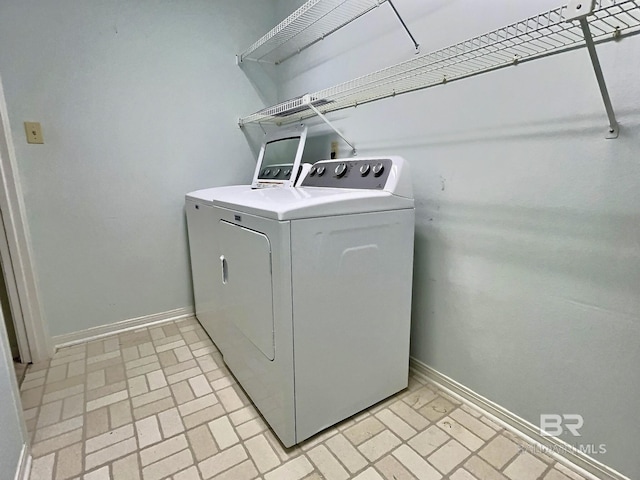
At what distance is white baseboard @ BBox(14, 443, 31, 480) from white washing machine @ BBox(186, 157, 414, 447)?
32.8 inches

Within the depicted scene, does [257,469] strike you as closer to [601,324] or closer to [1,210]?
[601,324]

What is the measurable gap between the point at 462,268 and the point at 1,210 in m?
2.48

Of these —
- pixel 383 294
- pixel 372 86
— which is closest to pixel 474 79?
pixel 372 86

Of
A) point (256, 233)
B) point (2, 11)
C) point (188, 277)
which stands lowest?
point (188, 277)

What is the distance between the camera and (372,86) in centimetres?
163

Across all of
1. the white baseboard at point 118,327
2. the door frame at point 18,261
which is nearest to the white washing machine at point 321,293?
the white baseboard at point 118,327

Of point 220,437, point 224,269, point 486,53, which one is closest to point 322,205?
point 224,269

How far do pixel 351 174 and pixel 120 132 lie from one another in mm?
1611

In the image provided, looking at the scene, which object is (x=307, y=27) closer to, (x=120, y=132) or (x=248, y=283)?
(x=120, y=132)

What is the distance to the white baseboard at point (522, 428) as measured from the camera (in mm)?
1125

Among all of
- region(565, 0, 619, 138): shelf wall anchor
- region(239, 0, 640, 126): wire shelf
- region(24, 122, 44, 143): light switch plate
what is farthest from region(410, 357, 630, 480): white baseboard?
region(24, 122, 44, 143): light switch plate

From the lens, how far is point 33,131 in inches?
72.7

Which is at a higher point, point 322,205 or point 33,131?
point 33,131

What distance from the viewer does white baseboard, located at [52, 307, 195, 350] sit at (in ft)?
6.88
